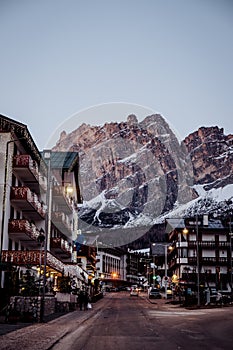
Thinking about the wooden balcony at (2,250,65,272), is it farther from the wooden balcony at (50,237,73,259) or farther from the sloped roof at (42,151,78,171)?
the sloped roof at (42,151,78,171)

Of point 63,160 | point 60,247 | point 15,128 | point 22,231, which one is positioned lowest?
point 22,231

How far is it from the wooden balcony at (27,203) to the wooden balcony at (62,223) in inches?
370

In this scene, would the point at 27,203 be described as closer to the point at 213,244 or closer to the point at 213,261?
the point at 213,261

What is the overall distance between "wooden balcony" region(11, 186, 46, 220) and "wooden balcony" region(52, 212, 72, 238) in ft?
30.8

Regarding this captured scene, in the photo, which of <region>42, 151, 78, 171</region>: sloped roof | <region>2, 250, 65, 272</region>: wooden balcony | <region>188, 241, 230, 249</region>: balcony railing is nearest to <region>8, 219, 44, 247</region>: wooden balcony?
<region>2, 250, 65, 272</region>: wooden balcony

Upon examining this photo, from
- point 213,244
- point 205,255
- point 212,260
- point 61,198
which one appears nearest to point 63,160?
point 61,198

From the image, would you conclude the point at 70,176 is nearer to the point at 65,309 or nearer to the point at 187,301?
the point at 187,301

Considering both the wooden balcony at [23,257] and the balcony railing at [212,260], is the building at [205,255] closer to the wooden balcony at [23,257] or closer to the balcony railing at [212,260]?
the balcony railing at [212,260]

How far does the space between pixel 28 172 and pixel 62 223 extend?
20615 mm

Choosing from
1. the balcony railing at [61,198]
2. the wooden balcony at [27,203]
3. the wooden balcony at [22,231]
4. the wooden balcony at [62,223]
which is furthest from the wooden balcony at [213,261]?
the wooden balcony at [22,231]

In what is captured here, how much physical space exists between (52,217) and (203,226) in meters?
54.5

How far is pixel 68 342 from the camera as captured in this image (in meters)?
19.9

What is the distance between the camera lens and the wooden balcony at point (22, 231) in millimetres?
43656

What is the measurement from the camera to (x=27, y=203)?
46.4m
